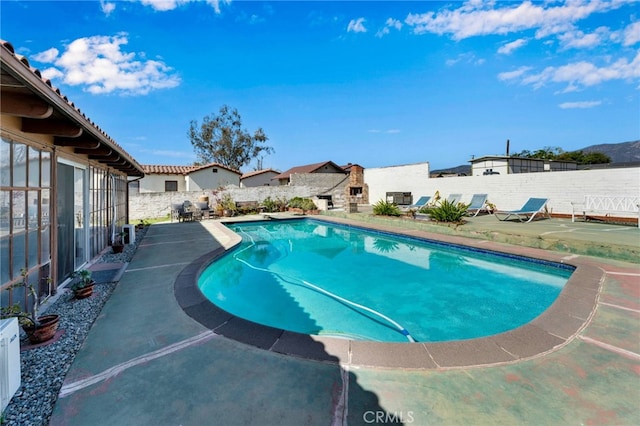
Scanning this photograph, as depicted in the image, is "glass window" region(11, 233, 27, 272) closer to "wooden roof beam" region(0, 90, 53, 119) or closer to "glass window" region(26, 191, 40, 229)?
"glass window" region(26, 191, 40, 229)

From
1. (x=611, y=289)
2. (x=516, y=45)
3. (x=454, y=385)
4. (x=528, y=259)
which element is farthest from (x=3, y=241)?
(x=516, y=45)

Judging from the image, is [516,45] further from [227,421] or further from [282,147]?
[282,147]

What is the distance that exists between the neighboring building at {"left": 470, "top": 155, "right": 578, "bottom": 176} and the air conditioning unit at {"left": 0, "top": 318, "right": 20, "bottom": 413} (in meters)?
23.8

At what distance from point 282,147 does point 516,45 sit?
3147 centimetres

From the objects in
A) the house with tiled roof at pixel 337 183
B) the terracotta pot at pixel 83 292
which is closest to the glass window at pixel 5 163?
the terracotta pot at pixel 83 292

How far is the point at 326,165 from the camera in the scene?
28.3 meters

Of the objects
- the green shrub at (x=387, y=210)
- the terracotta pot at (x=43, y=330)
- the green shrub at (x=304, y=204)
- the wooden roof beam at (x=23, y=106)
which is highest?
the wooden roof beam at (x=23, y=106)

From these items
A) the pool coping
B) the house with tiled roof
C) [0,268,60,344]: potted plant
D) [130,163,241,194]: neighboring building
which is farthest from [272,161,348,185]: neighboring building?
[0,268,60,344]: potted plant

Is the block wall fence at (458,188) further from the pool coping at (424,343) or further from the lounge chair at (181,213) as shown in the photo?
the pool coping at (424,343)

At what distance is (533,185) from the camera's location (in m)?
13.0

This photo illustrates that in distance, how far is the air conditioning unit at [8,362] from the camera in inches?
76.8

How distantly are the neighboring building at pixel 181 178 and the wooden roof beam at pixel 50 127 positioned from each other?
67.3 feet

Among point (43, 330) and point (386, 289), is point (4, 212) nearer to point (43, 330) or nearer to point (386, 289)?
point (43, 330)

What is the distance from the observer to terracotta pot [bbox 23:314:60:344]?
2.88 m
